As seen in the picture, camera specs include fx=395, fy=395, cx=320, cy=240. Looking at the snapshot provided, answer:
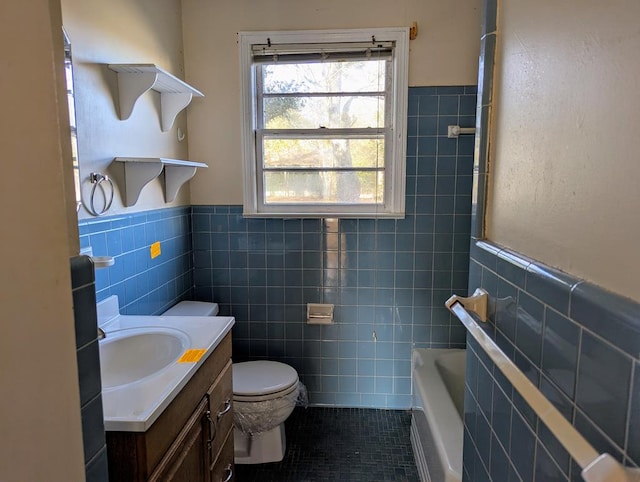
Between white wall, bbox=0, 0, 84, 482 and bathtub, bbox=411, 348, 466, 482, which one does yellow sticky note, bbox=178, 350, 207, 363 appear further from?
bathtub, bbox=411, 348, 466, 482

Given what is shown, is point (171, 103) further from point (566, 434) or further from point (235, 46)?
point (566, 434)

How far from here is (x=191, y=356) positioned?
129 cm

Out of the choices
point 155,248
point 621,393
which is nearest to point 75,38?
point 155,248

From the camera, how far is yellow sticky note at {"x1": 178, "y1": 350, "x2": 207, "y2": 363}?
1.26 m

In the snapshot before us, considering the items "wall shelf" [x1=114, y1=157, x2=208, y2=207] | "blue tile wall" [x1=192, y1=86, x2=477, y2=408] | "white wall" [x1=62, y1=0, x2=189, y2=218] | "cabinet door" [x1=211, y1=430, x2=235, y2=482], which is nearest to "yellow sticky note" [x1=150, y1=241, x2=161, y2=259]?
"white wall" [x1=62, y1=0, x2=189, y2=218]

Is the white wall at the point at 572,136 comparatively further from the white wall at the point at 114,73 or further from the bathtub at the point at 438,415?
the white wall at the point at 114,73

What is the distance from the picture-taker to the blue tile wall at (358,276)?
233 cm

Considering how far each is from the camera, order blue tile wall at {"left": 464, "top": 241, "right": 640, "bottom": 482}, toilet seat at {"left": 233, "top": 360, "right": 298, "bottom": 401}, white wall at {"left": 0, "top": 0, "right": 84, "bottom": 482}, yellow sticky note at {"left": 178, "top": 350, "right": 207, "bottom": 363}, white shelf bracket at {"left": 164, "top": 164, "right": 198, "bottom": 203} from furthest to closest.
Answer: white shelf bracket at {"left": 164, "top": 164, "right": 198, "bottom": 203}, toilet seat at {"left": 233, "top": 360, "right": 298, "bottom": 401}, yellow sticky note at {"left": 178, "top": 350, "right": 207, "bottom": 363}, blue tile wall at {"left": 464, "top": 241, "right": 640, "bottom": 482}, white wall at {"left": 0, "top": 0, "right": 84, "bottom": 482}

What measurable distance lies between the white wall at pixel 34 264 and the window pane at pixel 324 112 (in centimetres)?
197

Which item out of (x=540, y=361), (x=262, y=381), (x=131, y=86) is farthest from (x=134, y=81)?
(x=540, y=361)

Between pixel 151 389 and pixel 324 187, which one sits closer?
pixel 151 389

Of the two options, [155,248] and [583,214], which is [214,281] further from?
[583,214]

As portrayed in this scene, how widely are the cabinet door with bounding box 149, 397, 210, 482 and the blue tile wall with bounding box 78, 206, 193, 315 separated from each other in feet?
2.03

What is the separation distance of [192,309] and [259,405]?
65 centimetres
